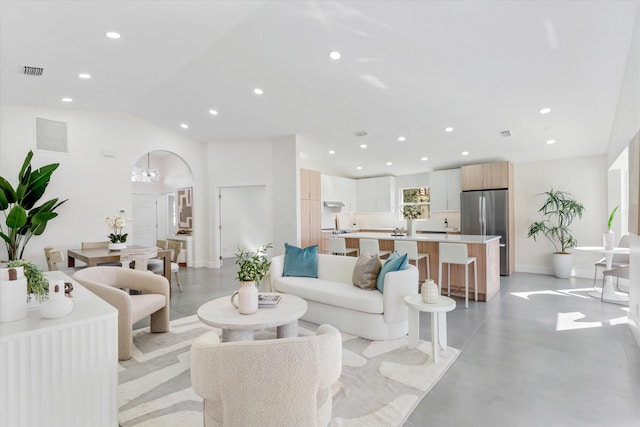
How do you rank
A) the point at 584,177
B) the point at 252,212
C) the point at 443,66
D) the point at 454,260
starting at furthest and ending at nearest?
the point at 252,212
the point at 584,177
the point at 454,260
the point at 443,66

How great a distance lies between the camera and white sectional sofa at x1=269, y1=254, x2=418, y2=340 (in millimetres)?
3133

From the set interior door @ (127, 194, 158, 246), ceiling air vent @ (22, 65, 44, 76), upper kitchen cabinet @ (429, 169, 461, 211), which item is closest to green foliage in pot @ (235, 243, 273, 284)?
ceiling air vent @ (22, 65, 44, 76)

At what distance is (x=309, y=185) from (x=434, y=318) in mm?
4759

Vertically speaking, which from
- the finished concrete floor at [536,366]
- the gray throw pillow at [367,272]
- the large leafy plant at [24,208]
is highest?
the large leafy plant at [24,208]

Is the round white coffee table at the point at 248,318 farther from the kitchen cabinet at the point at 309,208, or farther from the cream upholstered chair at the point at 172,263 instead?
the kitchen cabinet at the point at 309,208

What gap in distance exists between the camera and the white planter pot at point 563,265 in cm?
599

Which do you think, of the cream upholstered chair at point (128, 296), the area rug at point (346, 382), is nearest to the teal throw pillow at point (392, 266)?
the area rug at point (346, 382)

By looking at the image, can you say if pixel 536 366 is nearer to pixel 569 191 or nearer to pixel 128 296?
pixel 128 296

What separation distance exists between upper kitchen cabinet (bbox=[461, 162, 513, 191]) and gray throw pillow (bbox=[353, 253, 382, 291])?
441cm

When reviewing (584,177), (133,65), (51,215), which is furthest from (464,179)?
(51,215)

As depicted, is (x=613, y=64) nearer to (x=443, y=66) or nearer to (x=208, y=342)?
(x=443, y=66)

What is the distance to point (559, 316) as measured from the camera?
384 cm

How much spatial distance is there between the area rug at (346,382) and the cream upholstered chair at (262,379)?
0.78 m

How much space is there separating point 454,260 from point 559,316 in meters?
1.34
